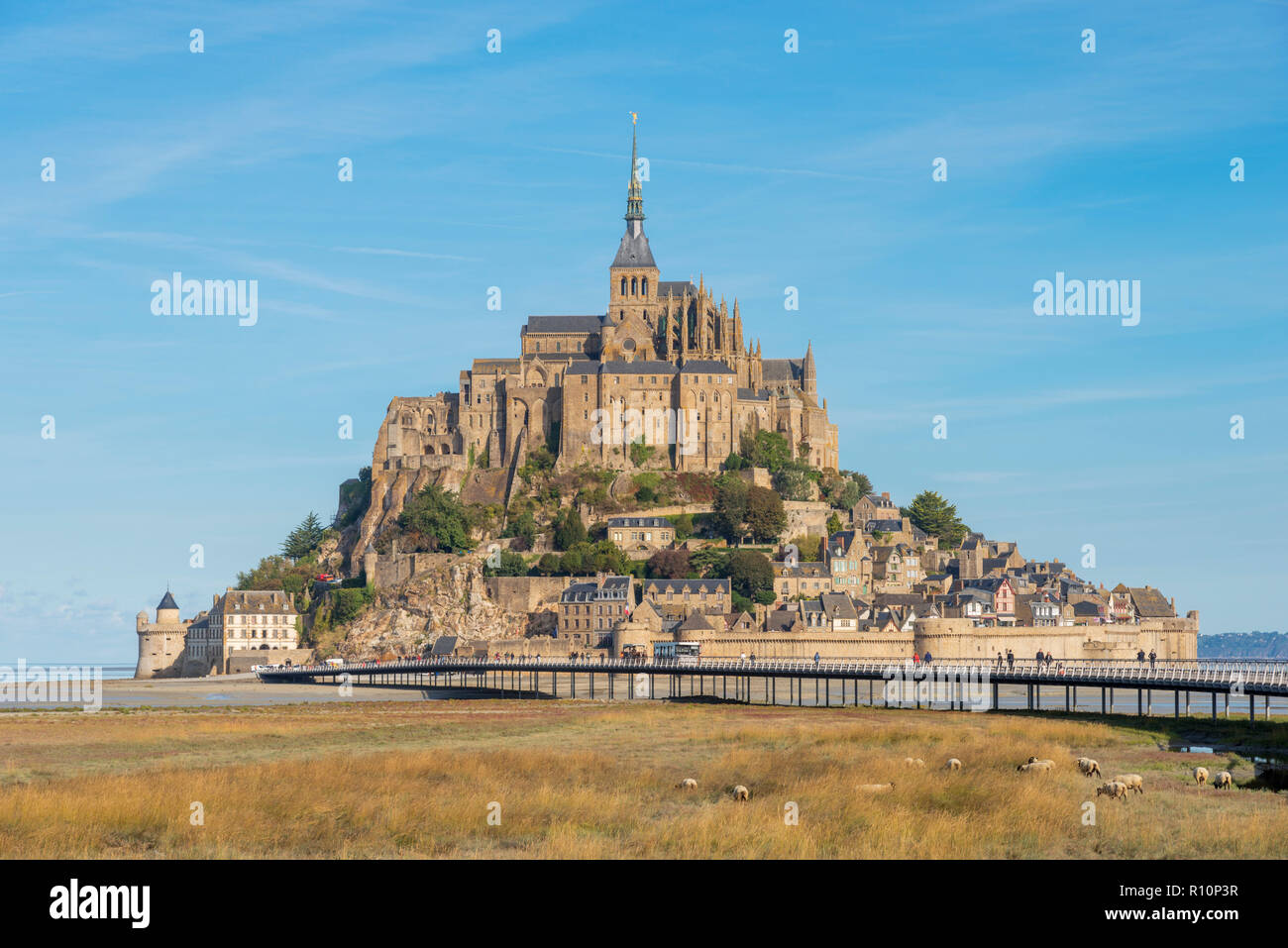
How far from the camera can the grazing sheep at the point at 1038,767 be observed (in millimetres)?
38906

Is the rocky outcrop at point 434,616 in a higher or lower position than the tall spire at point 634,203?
lower

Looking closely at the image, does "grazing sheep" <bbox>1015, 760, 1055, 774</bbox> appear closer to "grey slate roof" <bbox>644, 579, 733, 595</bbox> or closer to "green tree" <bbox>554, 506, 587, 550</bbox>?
"grey slate roof" <bbox>644, 579, 733, 595</bbox>

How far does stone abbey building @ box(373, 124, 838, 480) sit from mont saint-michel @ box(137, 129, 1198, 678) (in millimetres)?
197

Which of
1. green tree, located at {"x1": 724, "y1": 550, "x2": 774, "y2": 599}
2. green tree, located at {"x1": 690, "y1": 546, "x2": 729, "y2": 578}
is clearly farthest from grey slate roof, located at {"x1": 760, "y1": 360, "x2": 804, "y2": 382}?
green tree, located at {"x1": 724, "y1": 550, "x2": 774, "y2": 599}

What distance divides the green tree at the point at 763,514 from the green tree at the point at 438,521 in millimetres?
24198

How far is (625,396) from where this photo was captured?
13475 cm

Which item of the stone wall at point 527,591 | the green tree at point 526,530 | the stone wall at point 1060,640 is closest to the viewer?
the stone wall at point 1060,640

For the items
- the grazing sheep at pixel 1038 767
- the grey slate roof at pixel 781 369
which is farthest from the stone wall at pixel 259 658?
the grazing sheep at pixel 1038 767

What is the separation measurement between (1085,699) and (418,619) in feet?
181

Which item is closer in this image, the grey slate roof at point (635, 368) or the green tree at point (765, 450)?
the green tree at point (765, 450)

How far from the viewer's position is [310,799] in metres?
31.9

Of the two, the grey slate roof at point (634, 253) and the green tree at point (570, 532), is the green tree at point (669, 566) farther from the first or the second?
the grey slate roof at point (634, 253)

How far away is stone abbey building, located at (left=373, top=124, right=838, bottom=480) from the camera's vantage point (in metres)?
134

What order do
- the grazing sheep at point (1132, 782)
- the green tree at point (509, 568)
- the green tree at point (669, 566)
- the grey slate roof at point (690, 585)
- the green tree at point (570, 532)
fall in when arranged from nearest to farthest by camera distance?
the grazing sheep at point (1132, 782) → the grey slate roof at point (690, 585) → the green tree at point (669, 566) → the green tree at point (509, 568) → the green tree at point (570, 532)
